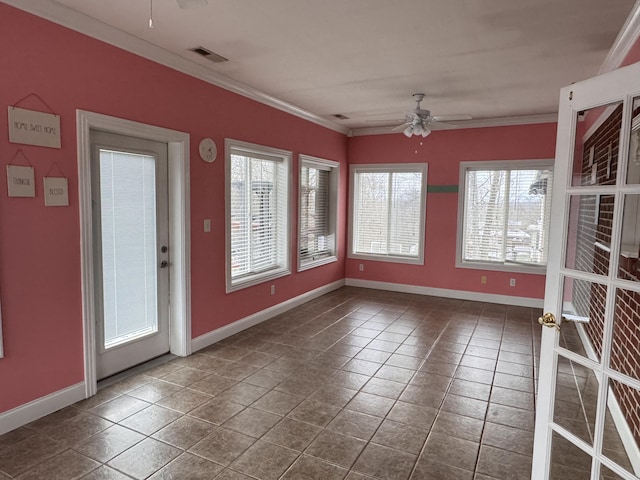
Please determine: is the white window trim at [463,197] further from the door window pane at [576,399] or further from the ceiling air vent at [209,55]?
the door window pane at [576,399]

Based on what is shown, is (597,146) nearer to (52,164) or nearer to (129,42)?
(52,164)

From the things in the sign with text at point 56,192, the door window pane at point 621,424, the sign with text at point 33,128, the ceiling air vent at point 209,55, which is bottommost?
the door window pane at point 621,424

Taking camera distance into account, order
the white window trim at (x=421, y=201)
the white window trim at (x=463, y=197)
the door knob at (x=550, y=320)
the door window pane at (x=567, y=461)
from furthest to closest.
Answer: the white window trim at (x=421, y=201)
the white window trim at (x=463, y=197)
the door knob at (x=550, y=320)
the door window pane at (x=567, y=461)

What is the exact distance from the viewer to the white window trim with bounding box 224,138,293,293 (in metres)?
4.22

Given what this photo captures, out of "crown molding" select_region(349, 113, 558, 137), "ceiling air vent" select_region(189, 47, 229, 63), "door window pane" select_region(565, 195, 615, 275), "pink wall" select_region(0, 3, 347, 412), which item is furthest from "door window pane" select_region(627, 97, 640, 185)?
"crown molding" select_region(349, 113, 558, 137)

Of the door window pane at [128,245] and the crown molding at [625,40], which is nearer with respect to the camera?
the crown molding at [625,40]

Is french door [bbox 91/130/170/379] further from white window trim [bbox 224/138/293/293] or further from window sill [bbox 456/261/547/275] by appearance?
window sill [bbox 456/261/547/275]

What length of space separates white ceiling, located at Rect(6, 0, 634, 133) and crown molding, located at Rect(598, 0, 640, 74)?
43 millimetres

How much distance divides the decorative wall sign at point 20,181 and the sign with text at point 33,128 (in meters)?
0.17

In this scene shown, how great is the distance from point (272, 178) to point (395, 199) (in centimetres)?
239

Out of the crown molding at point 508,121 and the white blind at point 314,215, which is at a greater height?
the crown molding at point 508,121

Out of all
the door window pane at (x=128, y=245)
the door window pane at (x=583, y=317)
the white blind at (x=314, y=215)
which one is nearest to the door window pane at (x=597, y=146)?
the door window pane at (x=583, y=317)

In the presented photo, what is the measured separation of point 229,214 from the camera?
429 cm

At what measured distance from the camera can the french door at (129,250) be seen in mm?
3127
